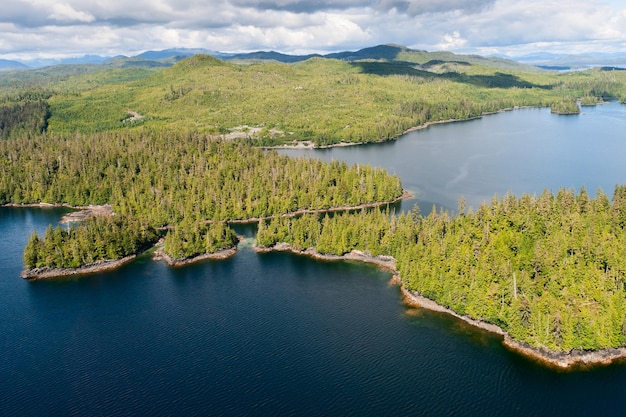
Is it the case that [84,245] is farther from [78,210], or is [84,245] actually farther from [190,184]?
[78,210]

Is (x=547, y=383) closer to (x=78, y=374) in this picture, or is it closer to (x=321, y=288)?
(x=321, y=288)

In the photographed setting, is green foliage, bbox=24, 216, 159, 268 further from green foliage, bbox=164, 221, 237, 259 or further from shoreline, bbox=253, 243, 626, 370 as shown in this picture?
shoreline, bbox=253, 243, 626, 370

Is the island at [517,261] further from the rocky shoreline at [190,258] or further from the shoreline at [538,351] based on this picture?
the rocky shoreline at [190,258]

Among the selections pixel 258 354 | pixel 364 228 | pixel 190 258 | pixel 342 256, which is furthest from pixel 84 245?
pixel 364 228

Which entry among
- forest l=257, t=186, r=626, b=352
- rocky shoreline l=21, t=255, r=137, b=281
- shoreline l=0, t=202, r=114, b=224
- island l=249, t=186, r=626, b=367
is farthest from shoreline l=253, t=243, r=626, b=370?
shoreline l=0, t=202, r=114, b=224

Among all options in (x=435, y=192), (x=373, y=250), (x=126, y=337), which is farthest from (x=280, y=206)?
(x=126, y=337)
